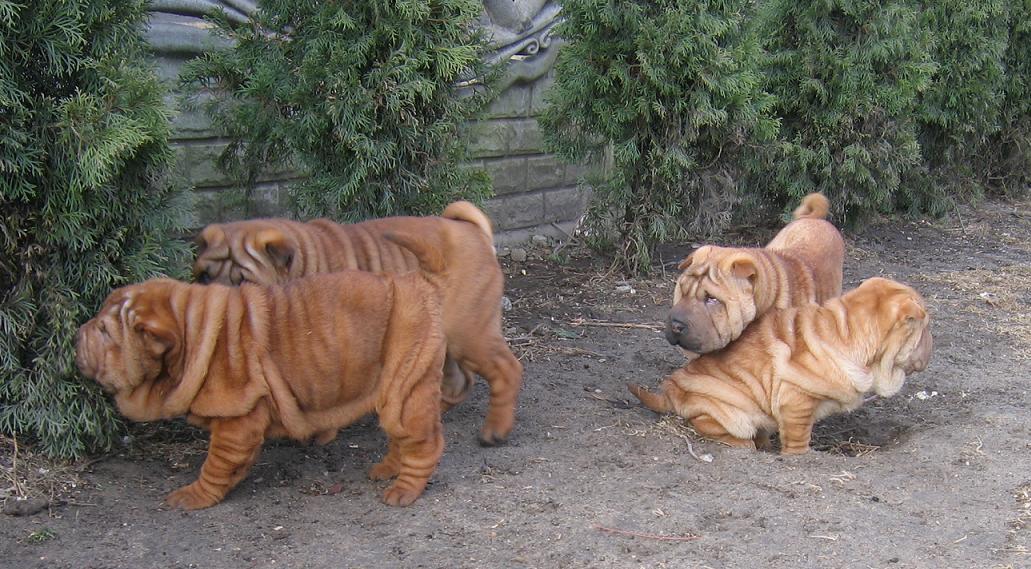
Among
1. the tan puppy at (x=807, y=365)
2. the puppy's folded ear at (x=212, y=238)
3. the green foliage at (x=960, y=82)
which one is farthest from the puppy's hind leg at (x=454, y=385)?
the green foliage at (x=960, y=82)

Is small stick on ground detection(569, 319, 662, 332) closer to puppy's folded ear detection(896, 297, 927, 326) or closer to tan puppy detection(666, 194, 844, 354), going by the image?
tan puppy detection(666, 194, 844, 354)

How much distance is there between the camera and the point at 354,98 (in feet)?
20.5

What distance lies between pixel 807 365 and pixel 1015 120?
1075 centimetres

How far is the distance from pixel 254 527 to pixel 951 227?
10514 millimetres

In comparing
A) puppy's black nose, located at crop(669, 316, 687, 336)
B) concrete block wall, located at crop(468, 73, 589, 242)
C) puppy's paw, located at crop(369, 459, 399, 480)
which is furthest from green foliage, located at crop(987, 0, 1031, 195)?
puppy's paw, located at crop(369, 459, 399, 480)

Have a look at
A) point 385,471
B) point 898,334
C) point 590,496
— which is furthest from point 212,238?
point 898,334

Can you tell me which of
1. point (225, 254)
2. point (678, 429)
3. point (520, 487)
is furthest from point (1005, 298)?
point (225, 254)

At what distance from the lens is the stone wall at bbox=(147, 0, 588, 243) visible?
7070mm

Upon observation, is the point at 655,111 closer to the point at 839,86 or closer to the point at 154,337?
the point at 839,86

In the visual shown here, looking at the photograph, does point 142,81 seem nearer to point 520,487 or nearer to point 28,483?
point 28,483

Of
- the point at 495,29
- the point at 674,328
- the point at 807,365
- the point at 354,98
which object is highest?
the point at 495,29

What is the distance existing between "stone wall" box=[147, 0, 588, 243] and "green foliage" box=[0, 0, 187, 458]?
7.92 feet

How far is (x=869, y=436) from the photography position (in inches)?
236

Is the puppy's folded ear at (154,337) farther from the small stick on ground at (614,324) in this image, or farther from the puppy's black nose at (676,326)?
the small stick on ground at (614,324)
